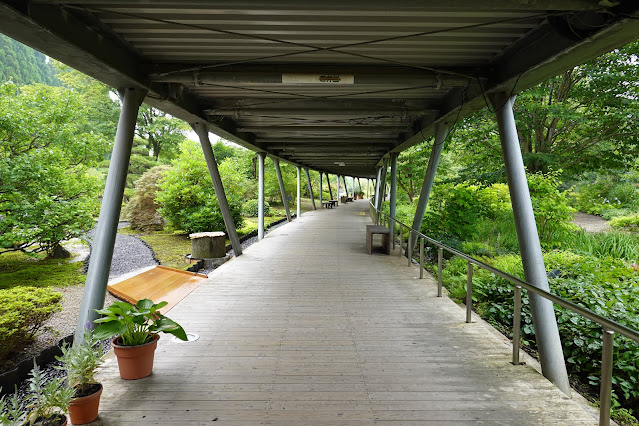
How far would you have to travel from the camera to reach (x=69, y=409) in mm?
2205

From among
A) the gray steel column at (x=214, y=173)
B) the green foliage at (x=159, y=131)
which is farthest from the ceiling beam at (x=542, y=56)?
the green foliage at (x=159, y=131)

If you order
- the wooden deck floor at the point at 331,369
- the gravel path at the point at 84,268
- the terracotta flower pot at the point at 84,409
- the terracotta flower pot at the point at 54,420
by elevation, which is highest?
the terracotta flower pot at the point at 54,420

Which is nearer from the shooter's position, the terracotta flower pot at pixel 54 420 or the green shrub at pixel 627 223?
the terracotta flower pot at pixel 54 420

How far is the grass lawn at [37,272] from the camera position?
727cm

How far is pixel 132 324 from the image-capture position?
2686mm

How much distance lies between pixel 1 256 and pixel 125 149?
8.29 m

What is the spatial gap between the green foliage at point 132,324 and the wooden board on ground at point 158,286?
103 inches

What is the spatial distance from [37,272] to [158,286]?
405 centimetres

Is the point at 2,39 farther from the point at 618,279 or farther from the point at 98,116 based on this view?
the point at 618,279

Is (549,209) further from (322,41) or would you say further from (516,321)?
(322,41)

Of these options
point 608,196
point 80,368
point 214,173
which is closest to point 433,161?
point 214,173

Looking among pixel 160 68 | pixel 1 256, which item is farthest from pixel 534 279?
pixel 1 256

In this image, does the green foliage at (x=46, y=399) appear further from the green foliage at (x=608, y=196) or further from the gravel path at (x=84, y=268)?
the green foliage at (x=608, y=196)

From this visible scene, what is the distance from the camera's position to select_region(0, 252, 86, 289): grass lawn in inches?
286
